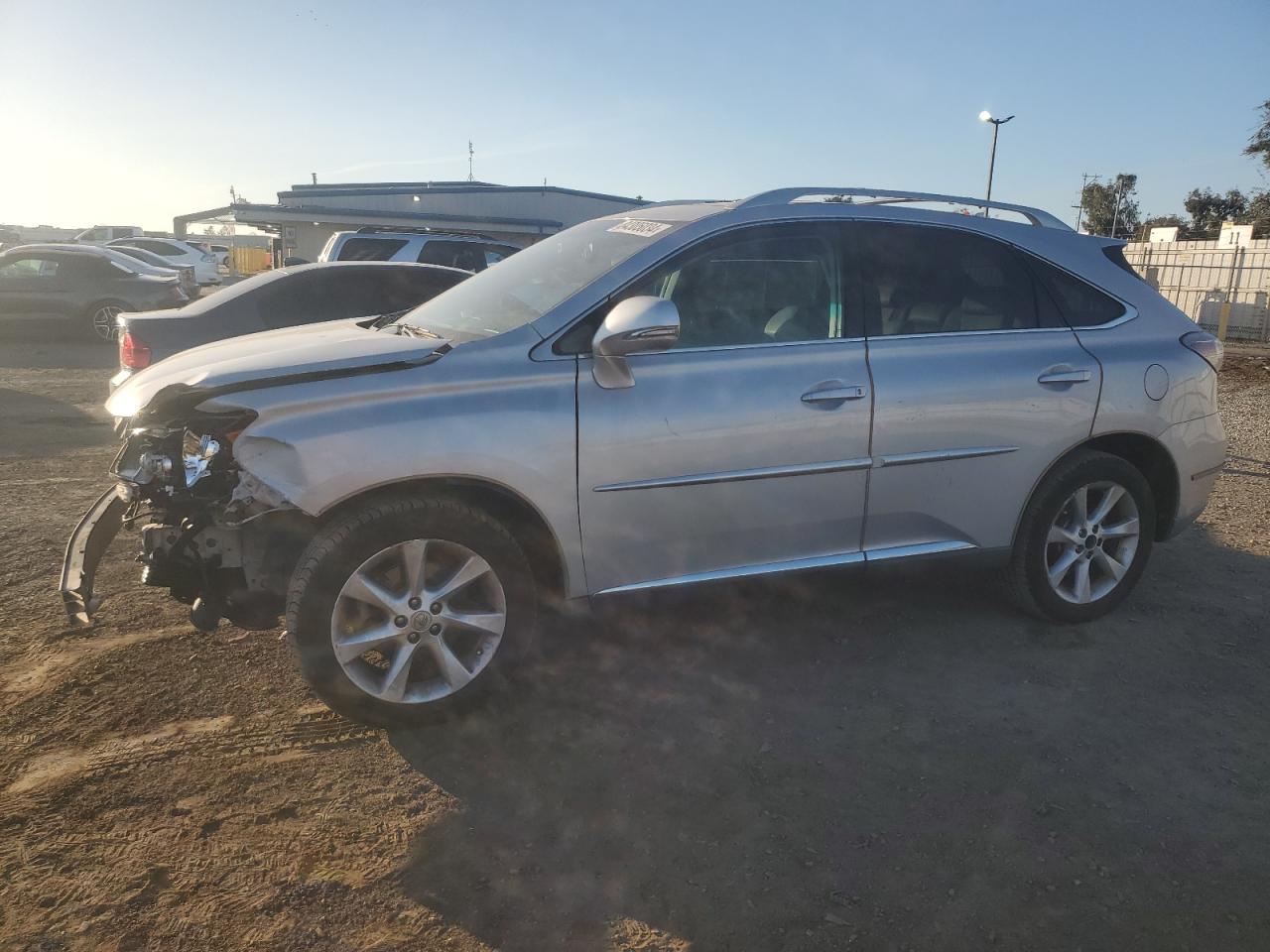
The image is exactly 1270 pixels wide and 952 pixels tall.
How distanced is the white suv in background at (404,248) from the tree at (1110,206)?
60.7m

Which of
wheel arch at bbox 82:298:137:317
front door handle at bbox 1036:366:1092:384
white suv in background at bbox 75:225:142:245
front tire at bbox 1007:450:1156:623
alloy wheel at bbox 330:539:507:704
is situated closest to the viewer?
alloy wheel at bbox 330:539:507:704

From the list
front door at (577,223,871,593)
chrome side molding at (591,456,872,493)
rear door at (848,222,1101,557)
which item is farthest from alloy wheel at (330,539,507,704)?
rear door at (848,222,1101,557)

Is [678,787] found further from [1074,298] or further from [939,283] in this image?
[1074,298]

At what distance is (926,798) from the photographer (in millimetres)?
2977

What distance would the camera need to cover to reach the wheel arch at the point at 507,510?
122 inches

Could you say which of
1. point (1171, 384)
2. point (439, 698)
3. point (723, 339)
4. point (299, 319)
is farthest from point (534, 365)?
point (299, 319)

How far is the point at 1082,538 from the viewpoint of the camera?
4207 mm

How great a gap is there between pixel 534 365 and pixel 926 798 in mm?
1942

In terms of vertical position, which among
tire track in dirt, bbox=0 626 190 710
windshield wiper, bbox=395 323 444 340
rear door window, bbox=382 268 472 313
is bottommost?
tire track in dirt, bbox=0 626 190 710

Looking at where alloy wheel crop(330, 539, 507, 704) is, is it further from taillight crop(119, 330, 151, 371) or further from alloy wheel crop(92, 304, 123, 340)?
alloy wheel crop(92, 304, 123, 340)

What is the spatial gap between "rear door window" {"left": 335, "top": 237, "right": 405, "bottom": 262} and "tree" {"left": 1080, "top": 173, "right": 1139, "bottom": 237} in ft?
202

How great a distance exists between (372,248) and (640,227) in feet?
29.1

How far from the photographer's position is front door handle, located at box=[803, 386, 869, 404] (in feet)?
11.7

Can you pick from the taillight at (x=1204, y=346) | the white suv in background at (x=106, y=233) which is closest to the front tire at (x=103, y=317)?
the taillight at (x=1204, y=346)
